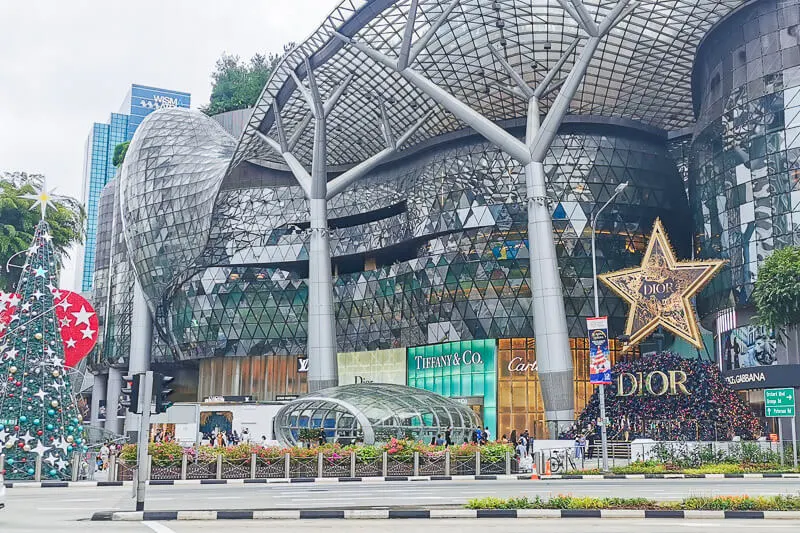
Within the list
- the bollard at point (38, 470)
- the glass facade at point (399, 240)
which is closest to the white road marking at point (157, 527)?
the bollard at point (38, 470)

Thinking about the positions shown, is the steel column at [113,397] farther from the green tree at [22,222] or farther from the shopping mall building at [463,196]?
the green tree at [22,222]

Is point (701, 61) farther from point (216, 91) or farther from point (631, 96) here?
point (216, 91)

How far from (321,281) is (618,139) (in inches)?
943

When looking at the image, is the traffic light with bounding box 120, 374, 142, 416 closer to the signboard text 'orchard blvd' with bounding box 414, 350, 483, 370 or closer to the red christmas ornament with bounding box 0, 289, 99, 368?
the red christmas ornament with bounding box 0, 289, 99, 368

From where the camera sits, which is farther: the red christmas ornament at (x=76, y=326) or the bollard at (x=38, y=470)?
the red christmas ornament at (x=76, y=326)

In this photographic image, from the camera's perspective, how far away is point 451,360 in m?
63.4

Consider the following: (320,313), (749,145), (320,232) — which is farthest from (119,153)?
(749,145)

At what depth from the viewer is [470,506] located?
15.9m

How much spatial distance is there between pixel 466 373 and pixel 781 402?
34.8 metres

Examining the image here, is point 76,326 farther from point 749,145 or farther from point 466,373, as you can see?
point 749,145

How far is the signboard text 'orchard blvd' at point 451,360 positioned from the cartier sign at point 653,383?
71.4 ft

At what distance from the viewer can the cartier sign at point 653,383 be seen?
38688 millimetres

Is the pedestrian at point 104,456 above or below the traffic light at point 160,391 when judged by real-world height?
below

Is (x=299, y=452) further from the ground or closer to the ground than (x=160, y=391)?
closer to the ground
